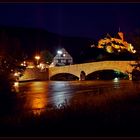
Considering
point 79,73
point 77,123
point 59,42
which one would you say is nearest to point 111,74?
point 79,73

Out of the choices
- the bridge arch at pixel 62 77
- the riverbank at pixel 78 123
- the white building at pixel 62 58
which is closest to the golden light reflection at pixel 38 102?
the riverbank at pixel 78 123

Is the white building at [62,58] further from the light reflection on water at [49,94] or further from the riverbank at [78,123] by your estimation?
the riverbank at [78,123]

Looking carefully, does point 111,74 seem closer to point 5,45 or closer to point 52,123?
point 5,45

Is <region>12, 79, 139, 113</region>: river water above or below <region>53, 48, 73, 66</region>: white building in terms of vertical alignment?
below

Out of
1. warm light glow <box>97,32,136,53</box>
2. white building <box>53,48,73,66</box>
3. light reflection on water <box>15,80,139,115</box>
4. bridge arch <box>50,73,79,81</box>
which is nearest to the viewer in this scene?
light reflection on water <box>15,80,139,115</box>

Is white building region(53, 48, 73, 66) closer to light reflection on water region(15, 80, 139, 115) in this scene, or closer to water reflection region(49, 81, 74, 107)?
light reflection on water region(15, 80, 139, 115)

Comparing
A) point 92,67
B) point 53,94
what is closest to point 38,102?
point 53,94

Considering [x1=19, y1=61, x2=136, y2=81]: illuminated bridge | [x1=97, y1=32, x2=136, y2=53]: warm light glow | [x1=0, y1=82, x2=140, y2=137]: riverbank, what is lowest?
[x1=0, y1=82, x2=140, y2=137]: riverbank

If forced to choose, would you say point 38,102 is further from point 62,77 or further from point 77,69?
point 62,77

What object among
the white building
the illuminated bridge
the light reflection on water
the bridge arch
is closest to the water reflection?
the light reflection on water

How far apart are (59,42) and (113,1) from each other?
112 metres

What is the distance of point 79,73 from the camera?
63.0 metres

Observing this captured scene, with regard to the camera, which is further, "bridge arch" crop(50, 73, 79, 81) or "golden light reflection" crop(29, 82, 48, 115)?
"bridge arch" crop(50, 73, 79, 81)

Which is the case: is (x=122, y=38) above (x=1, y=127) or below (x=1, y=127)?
above
